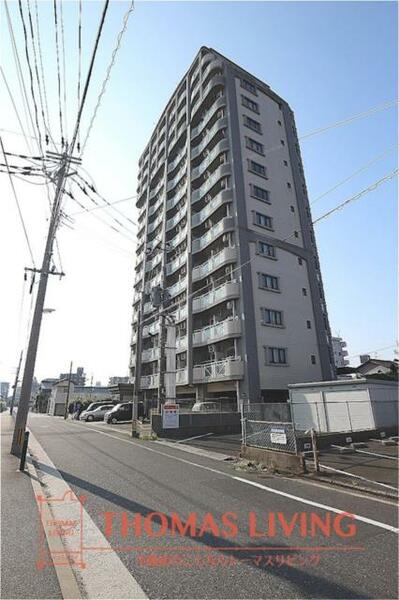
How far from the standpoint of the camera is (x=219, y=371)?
23828 millimetres

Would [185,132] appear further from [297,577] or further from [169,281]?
[297,577]

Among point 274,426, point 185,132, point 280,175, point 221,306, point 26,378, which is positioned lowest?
point 274,426

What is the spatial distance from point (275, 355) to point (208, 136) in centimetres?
2229

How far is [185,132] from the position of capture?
124 ft

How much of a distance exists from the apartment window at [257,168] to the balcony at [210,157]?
2625mm

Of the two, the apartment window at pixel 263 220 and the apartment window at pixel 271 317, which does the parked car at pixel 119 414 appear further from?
the apartment window at pixel 263 220

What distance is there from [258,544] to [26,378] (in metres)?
11.0

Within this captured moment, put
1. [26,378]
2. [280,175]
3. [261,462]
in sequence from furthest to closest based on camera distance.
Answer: [280,175] → [26,378] → [261,462]

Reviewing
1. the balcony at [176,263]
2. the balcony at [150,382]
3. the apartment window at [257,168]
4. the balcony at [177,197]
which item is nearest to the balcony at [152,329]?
the balcony at [150,382]

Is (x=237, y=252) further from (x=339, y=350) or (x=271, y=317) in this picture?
(x=339, y=350)

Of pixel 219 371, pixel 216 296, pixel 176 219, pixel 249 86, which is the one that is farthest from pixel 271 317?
pixel 249 86

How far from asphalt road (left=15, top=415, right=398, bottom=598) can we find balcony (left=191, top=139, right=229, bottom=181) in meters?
27.6

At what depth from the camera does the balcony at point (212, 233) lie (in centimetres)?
2636

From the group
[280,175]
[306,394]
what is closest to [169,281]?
[280,175]
